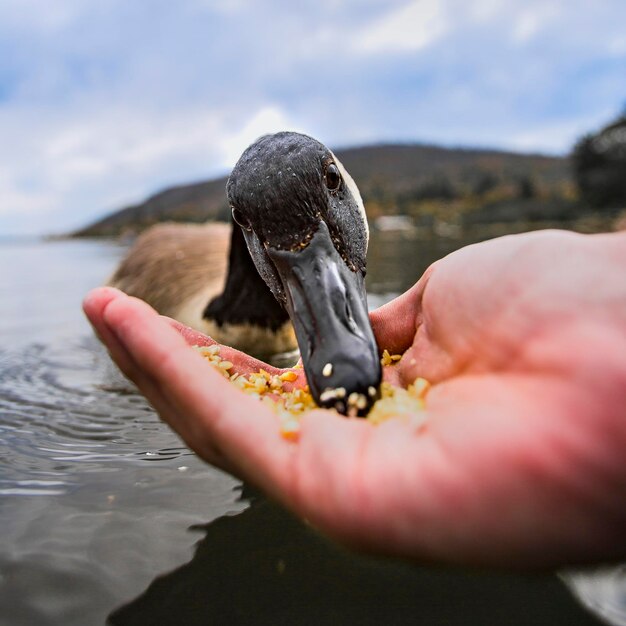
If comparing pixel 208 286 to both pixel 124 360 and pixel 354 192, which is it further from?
pixel 124 360

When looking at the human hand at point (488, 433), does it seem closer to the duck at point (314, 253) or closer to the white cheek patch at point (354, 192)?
the duck at point (314, 253)

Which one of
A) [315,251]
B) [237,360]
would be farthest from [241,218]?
[237,360]

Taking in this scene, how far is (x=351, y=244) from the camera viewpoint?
3529 millimetres

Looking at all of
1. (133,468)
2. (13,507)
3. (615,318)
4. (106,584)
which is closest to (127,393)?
(133,468)

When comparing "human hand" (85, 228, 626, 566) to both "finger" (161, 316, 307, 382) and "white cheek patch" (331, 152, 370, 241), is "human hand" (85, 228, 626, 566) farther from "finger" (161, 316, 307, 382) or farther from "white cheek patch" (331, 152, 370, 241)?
"white cheek patch" (331, 152, 370, 241)

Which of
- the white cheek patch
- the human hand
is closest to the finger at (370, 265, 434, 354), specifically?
the human hand

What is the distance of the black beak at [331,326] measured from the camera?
2.12m

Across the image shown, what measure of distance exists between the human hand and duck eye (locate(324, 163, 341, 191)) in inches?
63.3

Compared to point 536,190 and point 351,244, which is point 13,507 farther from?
point 536,190

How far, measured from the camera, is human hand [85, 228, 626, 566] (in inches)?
59.4

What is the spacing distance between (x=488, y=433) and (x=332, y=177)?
2.27 meters

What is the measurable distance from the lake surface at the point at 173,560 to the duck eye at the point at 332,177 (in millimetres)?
1651

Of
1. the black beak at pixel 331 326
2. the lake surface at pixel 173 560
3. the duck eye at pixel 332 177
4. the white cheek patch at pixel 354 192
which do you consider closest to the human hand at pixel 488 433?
the black beak at pixel 331 326

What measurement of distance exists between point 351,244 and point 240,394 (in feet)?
6.04
